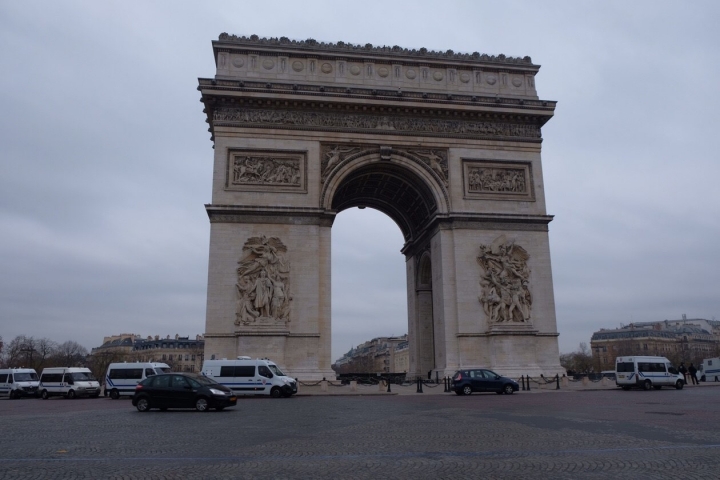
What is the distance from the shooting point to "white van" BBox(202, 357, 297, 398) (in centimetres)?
2408

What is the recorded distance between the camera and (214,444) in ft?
31.0

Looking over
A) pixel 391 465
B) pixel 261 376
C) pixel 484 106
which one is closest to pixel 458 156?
pixel 484 106

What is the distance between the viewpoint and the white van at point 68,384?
1172 inches

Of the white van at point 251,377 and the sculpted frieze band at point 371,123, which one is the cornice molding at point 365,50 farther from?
the white van at point 251,377

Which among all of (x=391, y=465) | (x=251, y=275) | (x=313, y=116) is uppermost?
(x=313, y=116)

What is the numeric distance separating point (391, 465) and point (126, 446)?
451 centimetres

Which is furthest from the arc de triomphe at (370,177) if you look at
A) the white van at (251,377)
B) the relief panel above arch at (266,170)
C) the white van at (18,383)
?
the white van at (18,383)

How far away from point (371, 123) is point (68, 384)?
2016 centimetres

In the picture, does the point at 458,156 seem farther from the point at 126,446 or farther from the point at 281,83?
the point at 126,446

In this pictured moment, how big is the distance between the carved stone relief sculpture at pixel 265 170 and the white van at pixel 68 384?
1215cm

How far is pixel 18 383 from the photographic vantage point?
110 feet

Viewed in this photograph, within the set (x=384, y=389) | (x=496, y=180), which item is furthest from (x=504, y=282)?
(x=384, y=389)

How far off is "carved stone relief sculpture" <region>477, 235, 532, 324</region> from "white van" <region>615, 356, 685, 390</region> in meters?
5.03

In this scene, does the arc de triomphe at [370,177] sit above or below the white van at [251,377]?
above
